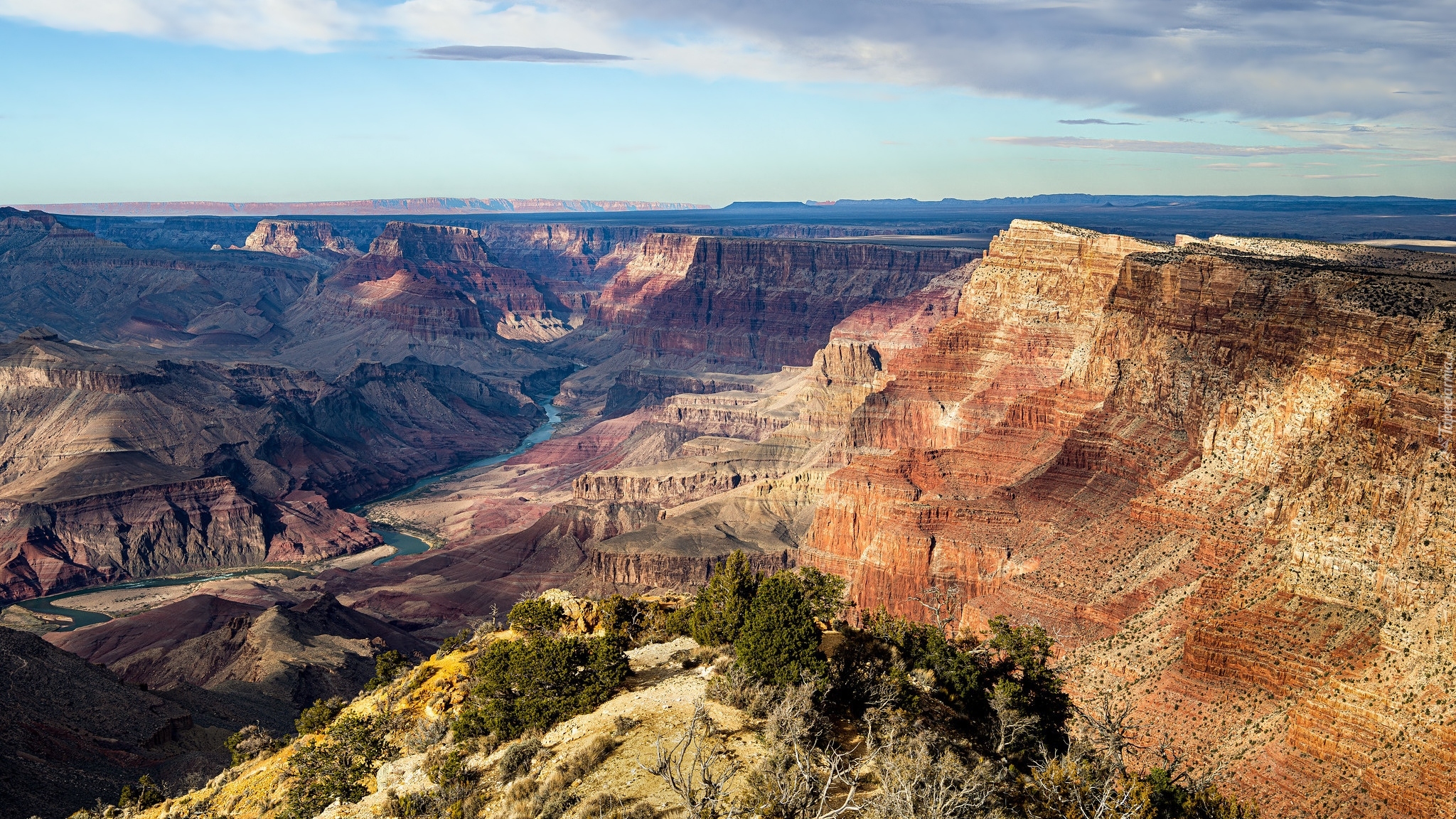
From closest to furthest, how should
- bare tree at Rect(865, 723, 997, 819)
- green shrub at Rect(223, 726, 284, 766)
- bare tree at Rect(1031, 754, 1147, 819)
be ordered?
bare tree at Rect(865, 723, 997, 819) < bare tree at Rect(1031, 754, 1147, 819) < green shrub at Rect(223, 726, 284, 766)

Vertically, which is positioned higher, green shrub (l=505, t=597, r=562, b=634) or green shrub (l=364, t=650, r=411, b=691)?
green shrub (l=505, t=597, r=562, b=634)

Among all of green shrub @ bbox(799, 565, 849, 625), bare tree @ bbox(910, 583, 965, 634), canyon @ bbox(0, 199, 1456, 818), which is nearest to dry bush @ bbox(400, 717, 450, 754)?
green shrub @ bbox(799, 565, 849, 625)

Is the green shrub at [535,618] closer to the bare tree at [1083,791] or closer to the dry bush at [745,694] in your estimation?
the dry bush at [745,694]

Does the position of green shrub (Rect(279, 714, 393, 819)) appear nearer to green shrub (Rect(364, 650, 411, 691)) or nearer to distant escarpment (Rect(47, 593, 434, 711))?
green shrub (Rect(364, 650, 411, 691))

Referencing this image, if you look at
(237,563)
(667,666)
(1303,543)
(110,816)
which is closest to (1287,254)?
(1303,543)

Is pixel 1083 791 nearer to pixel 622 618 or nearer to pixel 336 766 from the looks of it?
pixel 622 618

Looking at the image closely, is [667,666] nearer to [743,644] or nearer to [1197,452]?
[743,644]
